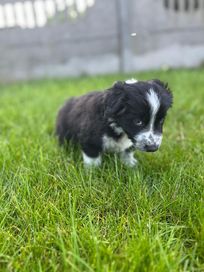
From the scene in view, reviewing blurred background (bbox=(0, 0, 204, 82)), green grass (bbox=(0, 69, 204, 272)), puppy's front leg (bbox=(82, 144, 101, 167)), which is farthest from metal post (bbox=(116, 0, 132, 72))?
puppy's front leg (bbox=(82, 144, 101, 167))

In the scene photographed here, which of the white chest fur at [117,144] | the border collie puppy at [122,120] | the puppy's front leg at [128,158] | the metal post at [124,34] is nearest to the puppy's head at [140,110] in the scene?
the border collie puppy at [122,120]

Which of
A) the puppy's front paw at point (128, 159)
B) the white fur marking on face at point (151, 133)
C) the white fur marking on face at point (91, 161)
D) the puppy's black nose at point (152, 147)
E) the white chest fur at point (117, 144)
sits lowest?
the puppy's front paw at point (128, 159)

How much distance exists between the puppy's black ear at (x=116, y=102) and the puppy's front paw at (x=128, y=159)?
448 mm

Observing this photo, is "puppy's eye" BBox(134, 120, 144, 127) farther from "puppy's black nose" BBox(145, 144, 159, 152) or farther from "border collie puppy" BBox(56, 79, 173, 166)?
"puppy's black nose" BBox(145, 144, 159, 152)

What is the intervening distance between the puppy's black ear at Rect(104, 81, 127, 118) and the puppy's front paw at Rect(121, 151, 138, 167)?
17.6 inches

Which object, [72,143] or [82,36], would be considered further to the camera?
[82,36]

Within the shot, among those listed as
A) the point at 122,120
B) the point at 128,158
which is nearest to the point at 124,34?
the point at 128,158

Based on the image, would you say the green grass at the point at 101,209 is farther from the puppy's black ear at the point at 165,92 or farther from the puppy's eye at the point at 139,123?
the puppy's black ear at the point at 165,92

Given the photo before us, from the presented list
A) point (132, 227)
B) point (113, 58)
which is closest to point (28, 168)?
point (132, 227)

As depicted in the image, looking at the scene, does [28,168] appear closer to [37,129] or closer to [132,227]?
[132,227]

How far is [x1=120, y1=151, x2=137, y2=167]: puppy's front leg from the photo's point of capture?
3.09 metres

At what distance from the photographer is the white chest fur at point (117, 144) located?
3012 mm

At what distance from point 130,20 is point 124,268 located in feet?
25.6

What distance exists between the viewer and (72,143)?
345cm
